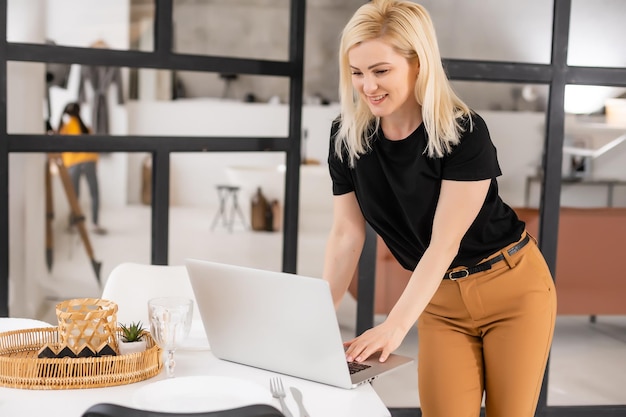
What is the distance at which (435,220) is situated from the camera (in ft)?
6.20

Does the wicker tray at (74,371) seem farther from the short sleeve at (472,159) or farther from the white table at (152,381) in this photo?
the short sleeve at (472,159)

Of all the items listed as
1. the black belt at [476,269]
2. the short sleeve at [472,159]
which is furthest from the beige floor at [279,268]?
the short sleeve at [472,159]

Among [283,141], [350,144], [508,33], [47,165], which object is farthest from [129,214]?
[350,144]

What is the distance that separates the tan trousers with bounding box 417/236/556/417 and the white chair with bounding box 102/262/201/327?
0.72 m

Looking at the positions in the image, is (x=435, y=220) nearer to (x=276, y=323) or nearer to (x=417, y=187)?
(x=417, y=187)

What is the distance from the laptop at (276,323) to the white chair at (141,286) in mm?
676

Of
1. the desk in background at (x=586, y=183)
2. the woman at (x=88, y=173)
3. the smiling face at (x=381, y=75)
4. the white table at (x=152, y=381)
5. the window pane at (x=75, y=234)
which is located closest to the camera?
the white table at (x=152, y=381)

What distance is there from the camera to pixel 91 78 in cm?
476

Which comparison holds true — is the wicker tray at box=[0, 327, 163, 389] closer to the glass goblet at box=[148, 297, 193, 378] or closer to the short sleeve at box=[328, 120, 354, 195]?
the glass goblet at box=[148, 297, 193, 378]

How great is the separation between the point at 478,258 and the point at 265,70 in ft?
4.72

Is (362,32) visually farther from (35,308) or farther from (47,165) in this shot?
(47,165)

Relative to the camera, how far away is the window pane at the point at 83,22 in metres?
2.92

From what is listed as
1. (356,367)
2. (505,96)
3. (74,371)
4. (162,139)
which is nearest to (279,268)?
(162,139)

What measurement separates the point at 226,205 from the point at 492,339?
7.56 ft
